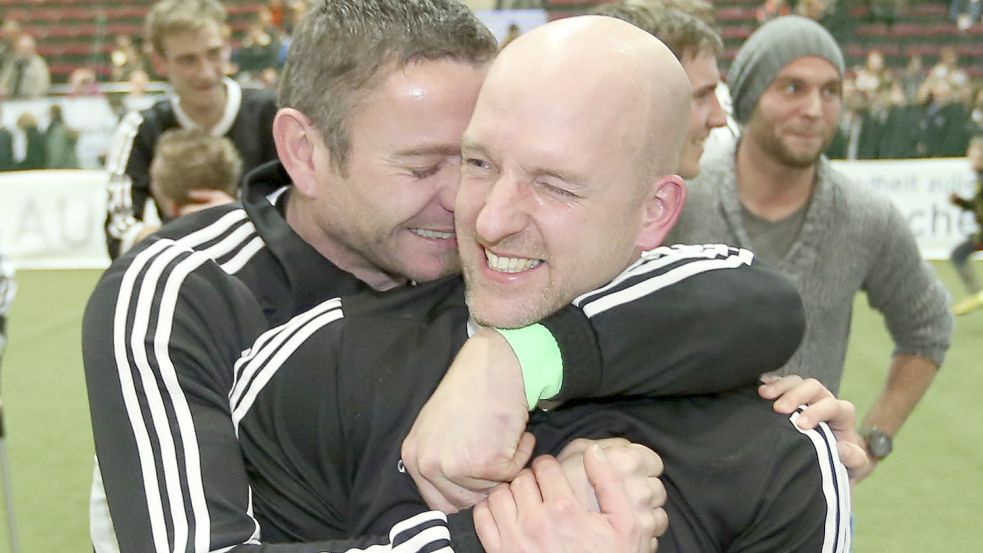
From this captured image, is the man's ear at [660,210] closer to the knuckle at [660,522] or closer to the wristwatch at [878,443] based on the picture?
the knuckle at [660,522]

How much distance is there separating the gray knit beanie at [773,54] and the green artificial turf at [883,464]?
6.58ft

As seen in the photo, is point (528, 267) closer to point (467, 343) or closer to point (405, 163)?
point (467, 343)

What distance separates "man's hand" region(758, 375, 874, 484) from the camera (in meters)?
1.52

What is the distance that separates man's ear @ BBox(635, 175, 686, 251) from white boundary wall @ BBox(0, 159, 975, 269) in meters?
9.26

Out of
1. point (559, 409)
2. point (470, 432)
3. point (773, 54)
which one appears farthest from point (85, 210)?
point (470, 432)

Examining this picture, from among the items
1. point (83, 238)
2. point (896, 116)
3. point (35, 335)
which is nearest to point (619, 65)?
point (35, 335)

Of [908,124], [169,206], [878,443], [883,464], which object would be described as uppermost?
[169,206]

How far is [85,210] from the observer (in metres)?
10.4

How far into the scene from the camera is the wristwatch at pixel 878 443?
3074mm

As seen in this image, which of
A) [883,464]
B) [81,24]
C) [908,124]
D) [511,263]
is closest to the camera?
[511,263]

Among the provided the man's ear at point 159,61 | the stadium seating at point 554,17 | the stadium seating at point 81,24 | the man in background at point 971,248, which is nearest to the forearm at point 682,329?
the man's ear at point 159,61

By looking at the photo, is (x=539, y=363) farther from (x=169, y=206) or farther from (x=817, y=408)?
(x=169, y=206)

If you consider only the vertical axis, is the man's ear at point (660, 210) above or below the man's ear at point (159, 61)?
above

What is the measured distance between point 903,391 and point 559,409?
1867 mm
